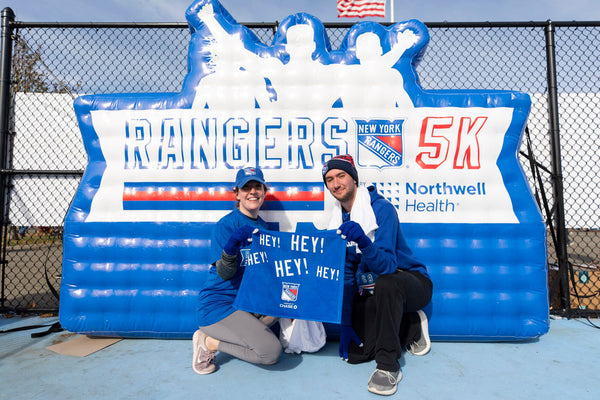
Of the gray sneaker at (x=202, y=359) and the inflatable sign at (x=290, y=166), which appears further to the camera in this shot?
the inflatable sign at (x=290, y=166)

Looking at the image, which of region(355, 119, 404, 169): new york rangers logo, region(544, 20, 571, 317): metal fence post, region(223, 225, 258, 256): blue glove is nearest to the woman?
region(223, 225, 258, 256): blue glove

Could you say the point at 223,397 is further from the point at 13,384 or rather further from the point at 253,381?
the point at 13,384

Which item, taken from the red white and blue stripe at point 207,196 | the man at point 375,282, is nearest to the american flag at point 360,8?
the red white and blue stripe at point 207,196

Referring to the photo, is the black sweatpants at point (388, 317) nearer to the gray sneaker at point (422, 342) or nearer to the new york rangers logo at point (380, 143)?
the gray sneaker at point (422, 342)

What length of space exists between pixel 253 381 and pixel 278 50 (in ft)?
9.06

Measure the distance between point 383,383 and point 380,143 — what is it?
6.36ft

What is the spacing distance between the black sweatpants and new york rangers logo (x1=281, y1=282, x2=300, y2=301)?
54 cm

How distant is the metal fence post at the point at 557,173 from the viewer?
11.4 feet

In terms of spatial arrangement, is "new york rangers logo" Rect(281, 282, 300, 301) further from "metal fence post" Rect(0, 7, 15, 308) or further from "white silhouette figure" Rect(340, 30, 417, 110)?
"metal fence post" Rect(0, 7, 15, 308)

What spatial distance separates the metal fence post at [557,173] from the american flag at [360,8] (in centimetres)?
298

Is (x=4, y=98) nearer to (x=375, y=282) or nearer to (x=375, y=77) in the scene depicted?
(x=375, y=77)

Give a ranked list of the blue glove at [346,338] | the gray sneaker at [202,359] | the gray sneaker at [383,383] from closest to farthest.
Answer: the gray sneaker at [383,383] → the gray sneaker at [202,359] → the blue glove at [346,338]

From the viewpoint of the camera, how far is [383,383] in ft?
6.84

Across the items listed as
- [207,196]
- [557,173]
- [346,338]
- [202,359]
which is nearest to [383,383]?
[346,338]
